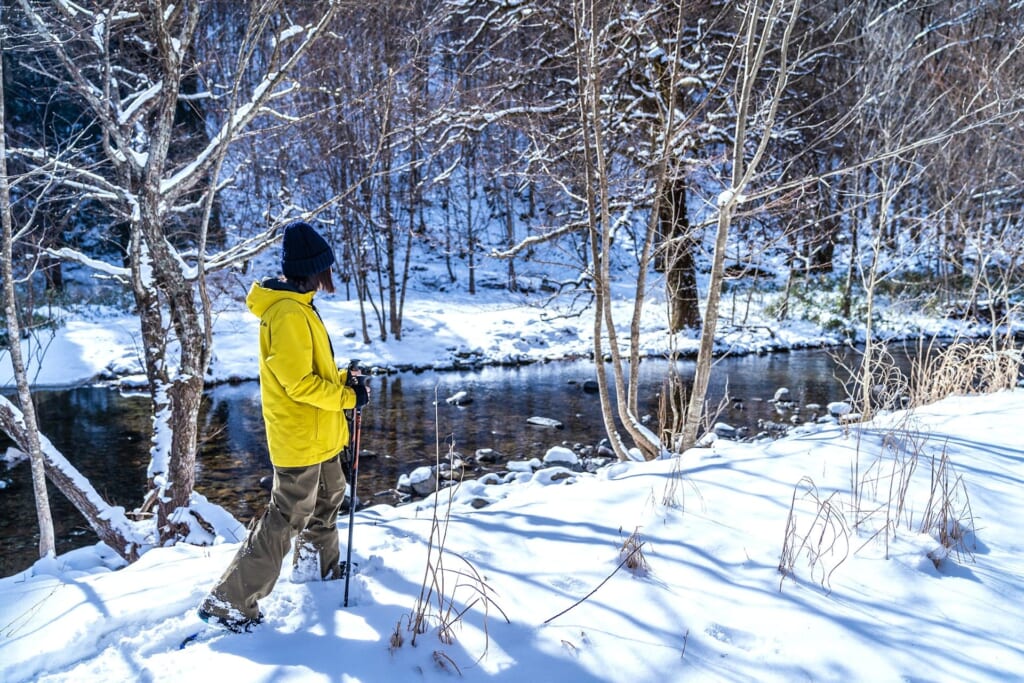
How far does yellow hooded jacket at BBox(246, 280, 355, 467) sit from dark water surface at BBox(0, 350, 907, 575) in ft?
11.1

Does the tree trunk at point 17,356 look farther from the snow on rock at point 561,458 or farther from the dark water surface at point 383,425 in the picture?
the snow on rock at point 561,458

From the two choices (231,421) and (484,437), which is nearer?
(484,437)

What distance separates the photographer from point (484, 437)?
9.42 metres

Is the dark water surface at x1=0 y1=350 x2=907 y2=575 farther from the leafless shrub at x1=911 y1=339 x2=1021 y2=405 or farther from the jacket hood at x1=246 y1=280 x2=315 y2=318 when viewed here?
the jacket hood at x1=246 y1=280 x2=315 y2=318

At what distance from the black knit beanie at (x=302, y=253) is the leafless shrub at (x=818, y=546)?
7.44ft

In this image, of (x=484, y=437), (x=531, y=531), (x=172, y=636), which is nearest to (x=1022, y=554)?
(x=531, y=531)

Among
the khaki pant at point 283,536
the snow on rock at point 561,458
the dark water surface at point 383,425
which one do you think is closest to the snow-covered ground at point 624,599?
the khaki pant at point 283,536

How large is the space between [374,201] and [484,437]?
10917 millimetres

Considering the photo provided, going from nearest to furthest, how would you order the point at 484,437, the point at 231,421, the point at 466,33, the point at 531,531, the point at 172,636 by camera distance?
the point at 172,636, the point at 531,531, the point at 484,437, the point at 231,421, the point at 466,33

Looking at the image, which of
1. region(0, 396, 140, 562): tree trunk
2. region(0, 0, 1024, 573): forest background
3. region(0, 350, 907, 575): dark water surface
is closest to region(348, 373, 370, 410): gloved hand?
region(0, 0, 1024, 573): forest background

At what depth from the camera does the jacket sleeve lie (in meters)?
2.66

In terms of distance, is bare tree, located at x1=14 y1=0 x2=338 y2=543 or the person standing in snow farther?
bare tree, located at x1=14 y1=0 x2=338 y2=543

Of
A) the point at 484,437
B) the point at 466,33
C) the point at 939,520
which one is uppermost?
the point at 466,33

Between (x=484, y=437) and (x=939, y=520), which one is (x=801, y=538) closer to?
(x=939, y=520)
